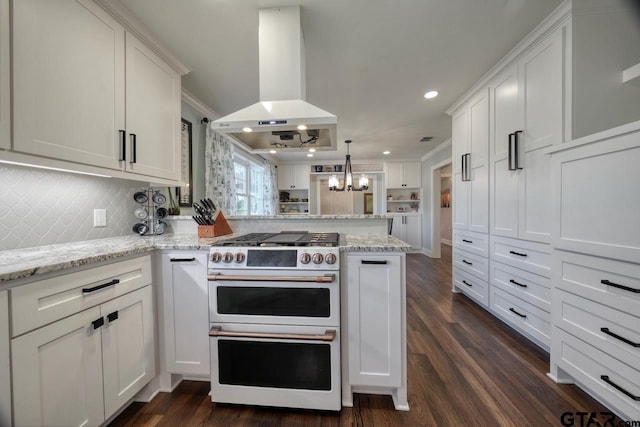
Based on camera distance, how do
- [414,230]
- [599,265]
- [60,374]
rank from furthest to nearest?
[414,230], [599,265], [60,374]

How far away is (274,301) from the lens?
4.37 feet

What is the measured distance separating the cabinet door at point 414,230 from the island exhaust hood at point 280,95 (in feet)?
16.1

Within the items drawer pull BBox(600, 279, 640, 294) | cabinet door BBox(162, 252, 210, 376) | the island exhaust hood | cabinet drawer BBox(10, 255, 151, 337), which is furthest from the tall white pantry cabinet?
cabinet drawer BBox(10, 255, 151, 337)

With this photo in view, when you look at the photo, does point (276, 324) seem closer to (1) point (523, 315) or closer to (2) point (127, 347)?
(2) point (127, 347)

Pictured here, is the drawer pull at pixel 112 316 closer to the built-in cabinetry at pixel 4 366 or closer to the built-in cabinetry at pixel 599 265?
the built-in cabinetry at pixel 4 366

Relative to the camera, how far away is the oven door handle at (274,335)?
1.28 m

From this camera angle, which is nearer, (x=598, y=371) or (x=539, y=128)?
(x=598, y=371)

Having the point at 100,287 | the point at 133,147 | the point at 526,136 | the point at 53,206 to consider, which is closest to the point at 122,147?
the point at 133,147

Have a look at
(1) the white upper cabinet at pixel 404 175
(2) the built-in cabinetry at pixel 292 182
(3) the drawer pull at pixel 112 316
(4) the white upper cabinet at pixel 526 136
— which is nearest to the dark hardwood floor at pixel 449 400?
(3) the drawer pull at pixel 112 316

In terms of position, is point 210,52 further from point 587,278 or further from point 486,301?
point 486,301

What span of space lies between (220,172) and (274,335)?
254cm

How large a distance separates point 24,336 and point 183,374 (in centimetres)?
92

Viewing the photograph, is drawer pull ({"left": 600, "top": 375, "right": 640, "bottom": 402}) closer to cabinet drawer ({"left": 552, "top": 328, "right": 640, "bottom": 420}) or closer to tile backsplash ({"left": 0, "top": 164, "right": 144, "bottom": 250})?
cabinet drawer ({"left": 552, "top": 328, "right": 640, "bottom": 420})

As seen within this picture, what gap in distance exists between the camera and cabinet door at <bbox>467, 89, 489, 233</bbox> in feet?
8.23
